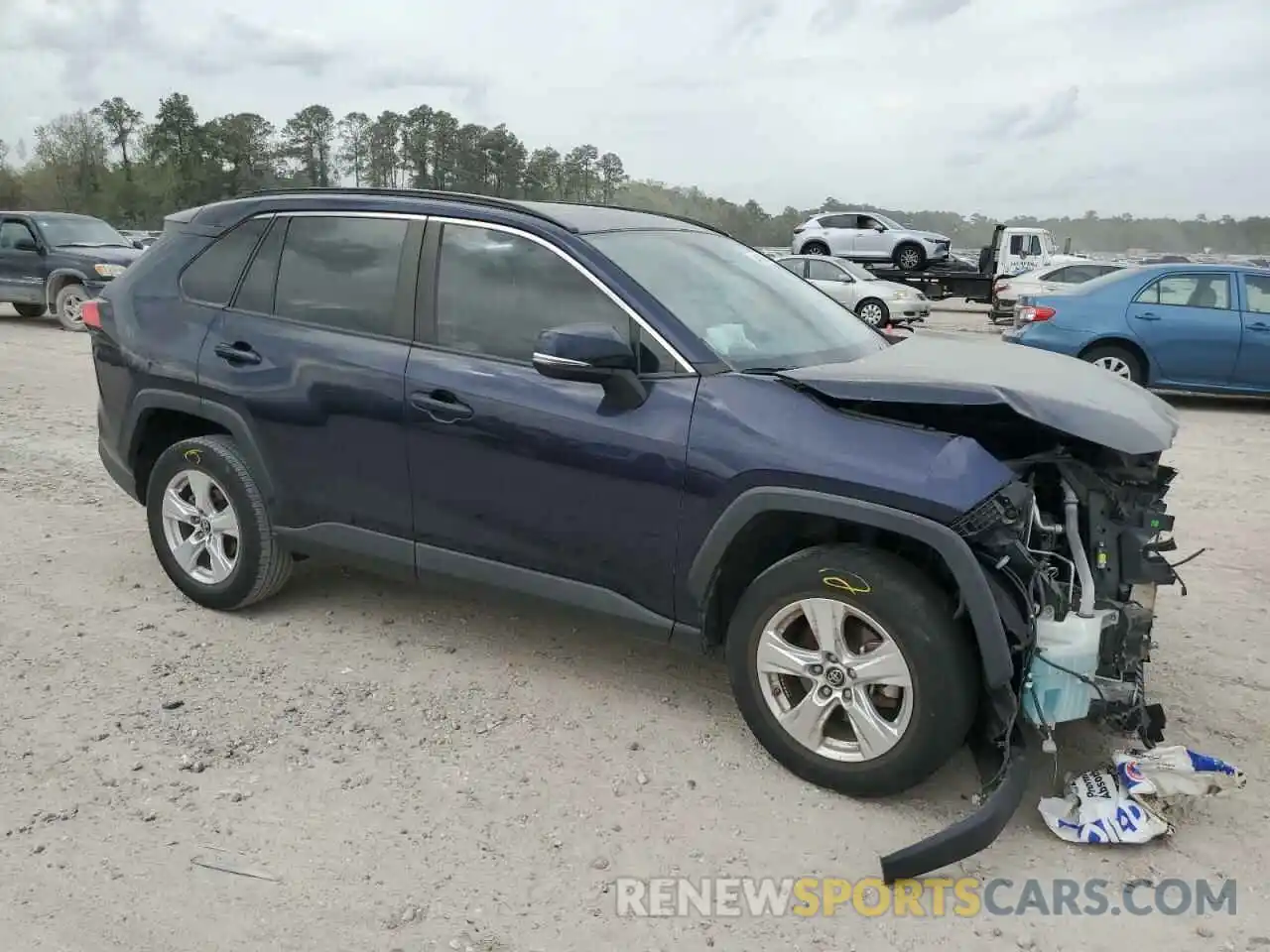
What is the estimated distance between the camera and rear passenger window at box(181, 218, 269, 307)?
436cm

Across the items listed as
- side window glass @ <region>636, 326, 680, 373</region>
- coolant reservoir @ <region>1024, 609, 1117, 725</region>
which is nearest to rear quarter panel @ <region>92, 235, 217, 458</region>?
side window glass @ <region>636, 326, 680, 373</region>

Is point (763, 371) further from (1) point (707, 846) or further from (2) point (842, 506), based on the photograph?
(1) point (707, 846)

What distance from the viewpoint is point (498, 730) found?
141 inches

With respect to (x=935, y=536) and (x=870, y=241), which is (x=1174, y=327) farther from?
(x=870, y=241)

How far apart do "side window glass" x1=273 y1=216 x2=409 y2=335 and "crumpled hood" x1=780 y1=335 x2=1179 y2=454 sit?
1647 mm

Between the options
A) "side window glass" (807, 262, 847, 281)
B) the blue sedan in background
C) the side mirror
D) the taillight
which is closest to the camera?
the side mirror

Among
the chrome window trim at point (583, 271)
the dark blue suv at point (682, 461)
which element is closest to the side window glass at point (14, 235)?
the dark blue suv at point (682, 461)

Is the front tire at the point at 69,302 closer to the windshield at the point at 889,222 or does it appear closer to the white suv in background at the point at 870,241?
the white suv in background at the point at 870,241

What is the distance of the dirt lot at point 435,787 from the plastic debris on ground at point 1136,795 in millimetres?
75

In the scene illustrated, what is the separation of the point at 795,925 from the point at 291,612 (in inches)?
111

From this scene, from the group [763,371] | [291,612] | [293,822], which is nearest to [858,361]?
[763,371]
